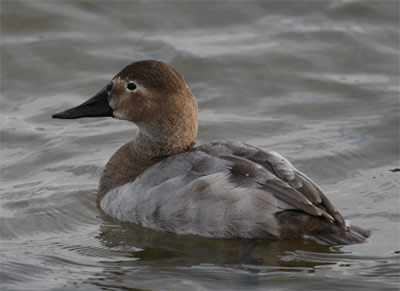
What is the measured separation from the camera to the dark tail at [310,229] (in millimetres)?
5945

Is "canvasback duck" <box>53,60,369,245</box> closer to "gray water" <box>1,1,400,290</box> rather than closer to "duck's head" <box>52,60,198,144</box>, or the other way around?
"duck's head" <box>52,60,198,144</box>

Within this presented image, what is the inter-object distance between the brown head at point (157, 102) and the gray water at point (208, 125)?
81cm

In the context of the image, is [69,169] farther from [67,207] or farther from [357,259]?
[357,259]

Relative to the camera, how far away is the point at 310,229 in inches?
235

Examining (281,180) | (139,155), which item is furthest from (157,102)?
(281,180)

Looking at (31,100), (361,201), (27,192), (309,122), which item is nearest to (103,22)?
(31,100)

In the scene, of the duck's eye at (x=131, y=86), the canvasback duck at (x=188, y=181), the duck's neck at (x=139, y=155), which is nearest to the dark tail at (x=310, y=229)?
the canvasback duck at (x=188, y=181)

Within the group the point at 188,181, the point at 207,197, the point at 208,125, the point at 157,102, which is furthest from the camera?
the point at 208,125

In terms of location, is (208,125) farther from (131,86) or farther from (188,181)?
(188,181)

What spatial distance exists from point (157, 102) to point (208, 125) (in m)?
2.00

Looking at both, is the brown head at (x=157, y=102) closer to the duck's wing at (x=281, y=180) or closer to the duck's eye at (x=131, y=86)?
the duck's eye at (x=131, y=86)

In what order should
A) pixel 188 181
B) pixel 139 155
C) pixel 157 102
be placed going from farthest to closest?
pixel 139 155 → pixel 157 102 → pixel 188 181

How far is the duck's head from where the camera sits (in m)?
6.73

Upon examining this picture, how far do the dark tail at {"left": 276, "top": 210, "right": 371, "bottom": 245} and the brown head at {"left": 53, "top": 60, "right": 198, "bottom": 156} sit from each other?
125 centimetres
